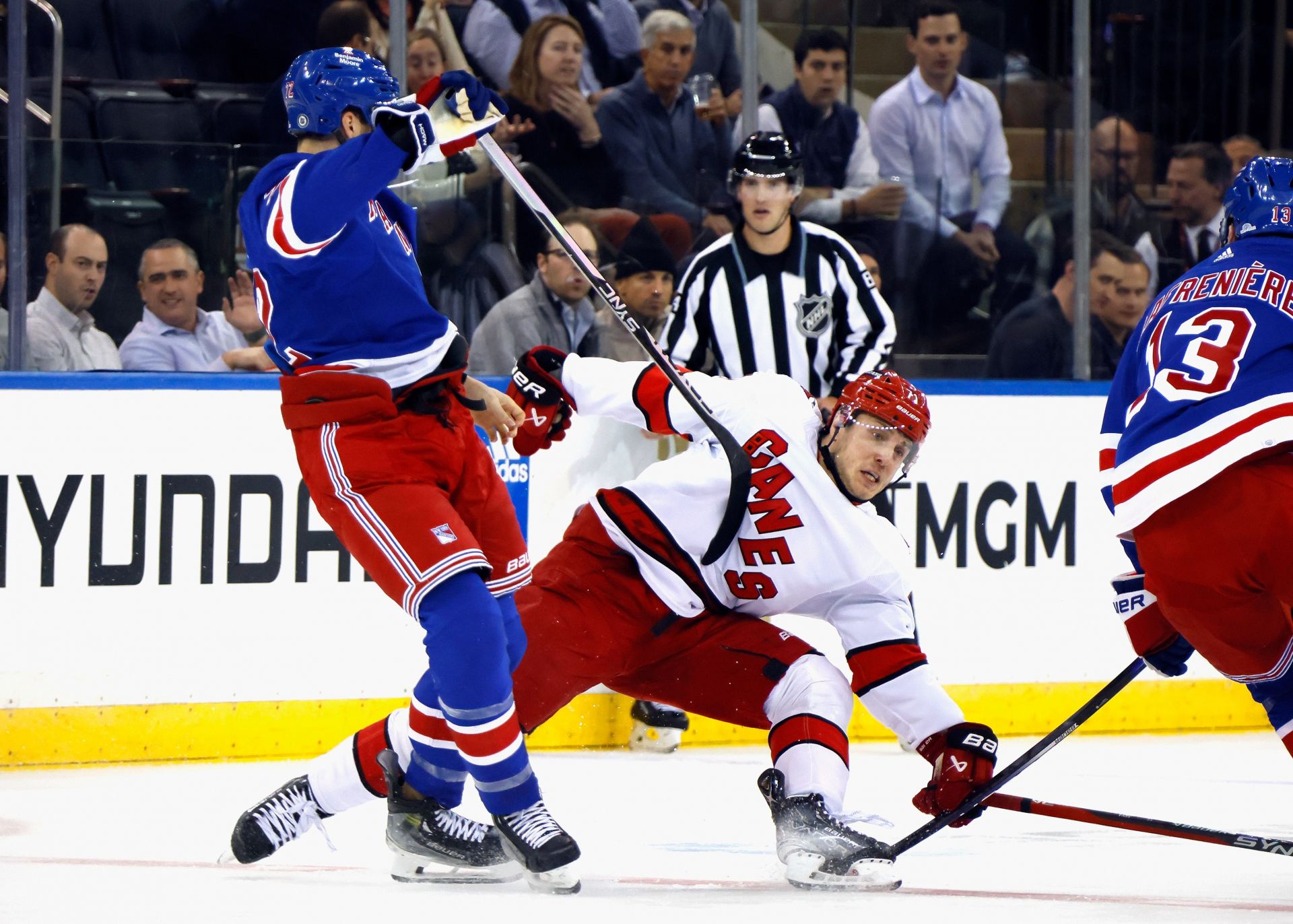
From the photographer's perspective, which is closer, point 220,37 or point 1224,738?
point 220,37

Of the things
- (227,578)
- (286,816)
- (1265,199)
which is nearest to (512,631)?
(286,816)

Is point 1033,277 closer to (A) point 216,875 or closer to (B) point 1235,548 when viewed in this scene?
(B) point 1235,548

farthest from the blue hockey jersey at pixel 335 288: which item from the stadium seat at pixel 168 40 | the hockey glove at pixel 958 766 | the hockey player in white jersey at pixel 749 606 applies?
the stadium seat at pixel 168 40

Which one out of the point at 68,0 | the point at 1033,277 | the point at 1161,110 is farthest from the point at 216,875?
the point at 1161,110

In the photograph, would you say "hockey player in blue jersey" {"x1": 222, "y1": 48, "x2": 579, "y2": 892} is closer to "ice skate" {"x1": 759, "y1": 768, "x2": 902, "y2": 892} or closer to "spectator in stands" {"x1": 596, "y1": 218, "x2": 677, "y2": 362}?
"ice skate" {"x1": 759, "y1": 768, "x2": 902, "y2": 892}

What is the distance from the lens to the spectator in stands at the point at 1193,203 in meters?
5.35

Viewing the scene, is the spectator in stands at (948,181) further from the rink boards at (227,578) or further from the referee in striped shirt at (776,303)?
the referee in striped shirt at (776,303)

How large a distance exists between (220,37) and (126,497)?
121cm

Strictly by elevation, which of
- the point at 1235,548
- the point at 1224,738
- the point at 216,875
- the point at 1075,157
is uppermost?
the point at 1075,157

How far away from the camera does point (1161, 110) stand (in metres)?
5.39

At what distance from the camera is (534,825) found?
2.65 meters

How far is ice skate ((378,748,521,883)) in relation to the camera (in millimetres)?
2756

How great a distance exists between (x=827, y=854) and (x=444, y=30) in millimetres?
2694

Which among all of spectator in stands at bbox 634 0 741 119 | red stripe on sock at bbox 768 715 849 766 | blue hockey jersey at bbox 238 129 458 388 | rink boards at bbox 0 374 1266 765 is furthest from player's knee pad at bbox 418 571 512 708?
spectator in stands at bbox 634 0 741 119
